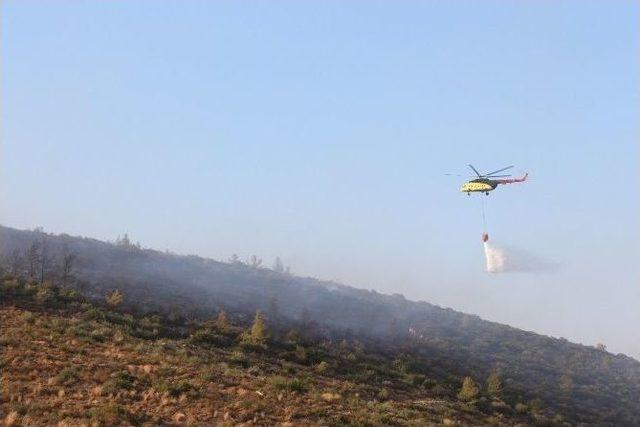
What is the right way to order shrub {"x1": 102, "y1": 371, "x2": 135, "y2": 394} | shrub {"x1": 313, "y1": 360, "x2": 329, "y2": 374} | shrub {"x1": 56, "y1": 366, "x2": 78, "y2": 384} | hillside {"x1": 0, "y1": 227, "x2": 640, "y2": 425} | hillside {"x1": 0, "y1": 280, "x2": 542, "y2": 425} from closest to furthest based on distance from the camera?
hillside {"x1": 0, "y1": 280, "x2": 542, "y2": 425}
shrub {"x1": 102, "y1": 371, "x2": 135, "y2": 394}
shrub {"x1": 56, "y1": 366, "x2": 78, "y2": 384}
hillside {"x1": 0, "y1": 227, "x2": 640, "y2": 425}
shrub {"x1": 313, "y1": 360, "x2": 329, "y2": 374}

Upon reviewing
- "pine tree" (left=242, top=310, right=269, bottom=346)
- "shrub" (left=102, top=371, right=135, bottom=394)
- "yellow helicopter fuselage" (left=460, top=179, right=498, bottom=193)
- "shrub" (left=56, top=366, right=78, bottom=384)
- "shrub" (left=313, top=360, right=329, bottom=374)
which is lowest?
"shrub" (left=56, top=366, right=78, bottom=384)

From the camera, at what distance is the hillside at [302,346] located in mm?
24891

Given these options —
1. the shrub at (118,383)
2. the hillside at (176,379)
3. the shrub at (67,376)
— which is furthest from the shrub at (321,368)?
the shrub at (67,376)

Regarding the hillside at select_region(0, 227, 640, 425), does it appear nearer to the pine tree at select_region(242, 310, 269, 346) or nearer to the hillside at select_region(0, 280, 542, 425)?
the hillside at select_region(0, 280, 542, 425)

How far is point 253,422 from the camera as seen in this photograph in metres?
19.2

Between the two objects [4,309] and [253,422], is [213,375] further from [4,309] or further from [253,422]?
[4,309]

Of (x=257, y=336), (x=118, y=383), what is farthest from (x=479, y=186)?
(x=118, y=383)

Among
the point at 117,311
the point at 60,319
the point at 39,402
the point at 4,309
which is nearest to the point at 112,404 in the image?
the point at 39,402

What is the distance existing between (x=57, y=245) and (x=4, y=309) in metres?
49.7

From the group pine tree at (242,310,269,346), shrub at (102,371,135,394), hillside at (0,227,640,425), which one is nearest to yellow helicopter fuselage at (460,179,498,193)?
hillside at (0,227,640,425)

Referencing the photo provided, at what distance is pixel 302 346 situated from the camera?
40594mm

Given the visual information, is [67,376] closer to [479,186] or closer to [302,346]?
[302,346]

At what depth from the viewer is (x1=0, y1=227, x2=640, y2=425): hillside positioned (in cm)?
2489

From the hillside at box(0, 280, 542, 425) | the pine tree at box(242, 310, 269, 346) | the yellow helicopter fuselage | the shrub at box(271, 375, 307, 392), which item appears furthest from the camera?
the pine tree at box(242, 310, 269, 346)
